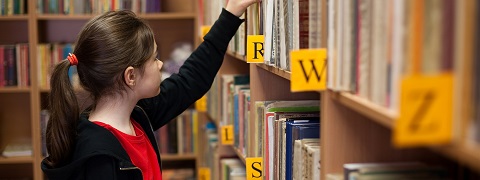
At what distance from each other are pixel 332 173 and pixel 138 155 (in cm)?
76

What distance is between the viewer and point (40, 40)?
339 cm

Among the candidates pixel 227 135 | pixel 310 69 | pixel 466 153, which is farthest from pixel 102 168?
pixel 466 153

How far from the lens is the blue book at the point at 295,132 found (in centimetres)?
136

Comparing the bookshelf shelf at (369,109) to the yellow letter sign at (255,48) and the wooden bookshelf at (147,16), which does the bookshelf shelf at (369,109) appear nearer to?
the yellow letter sign at (255,48)

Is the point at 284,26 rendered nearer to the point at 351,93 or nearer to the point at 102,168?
the point at 351,93

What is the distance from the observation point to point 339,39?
100cm

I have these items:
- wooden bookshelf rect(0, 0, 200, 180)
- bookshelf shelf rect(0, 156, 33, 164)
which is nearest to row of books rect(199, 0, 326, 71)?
wooden bookshelf rect(0, 0, 200, 180)

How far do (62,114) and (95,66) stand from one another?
0.51 ft

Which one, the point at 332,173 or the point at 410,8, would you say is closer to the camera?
the point at 410,8

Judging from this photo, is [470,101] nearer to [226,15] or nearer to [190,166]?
[226,15]

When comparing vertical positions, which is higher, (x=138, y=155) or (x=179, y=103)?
(x=179, y=103)

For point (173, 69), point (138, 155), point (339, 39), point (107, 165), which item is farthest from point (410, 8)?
point (173, 69)

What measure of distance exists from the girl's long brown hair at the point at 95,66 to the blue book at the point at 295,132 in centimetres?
48

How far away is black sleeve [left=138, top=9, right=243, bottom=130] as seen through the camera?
76.7 inches
